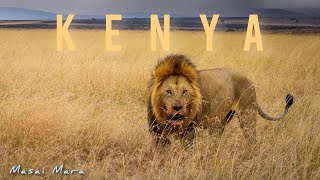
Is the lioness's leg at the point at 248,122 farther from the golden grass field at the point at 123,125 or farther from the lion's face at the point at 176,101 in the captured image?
the lion's face at the point at 176,101

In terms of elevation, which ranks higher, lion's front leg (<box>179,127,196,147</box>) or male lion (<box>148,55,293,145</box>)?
male lion (<box>148,55,293,145</box>)

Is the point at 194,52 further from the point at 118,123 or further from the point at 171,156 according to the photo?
the point at 171,156

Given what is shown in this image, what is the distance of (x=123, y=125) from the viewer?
416 centimetres

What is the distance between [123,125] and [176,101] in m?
0.89

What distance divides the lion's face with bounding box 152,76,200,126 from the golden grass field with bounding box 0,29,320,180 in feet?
0.64

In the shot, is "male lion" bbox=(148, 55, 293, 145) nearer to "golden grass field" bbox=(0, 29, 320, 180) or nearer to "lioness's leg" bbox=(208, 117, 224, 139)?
"lioness's leg" bbox=(208, 117, 224, 139)

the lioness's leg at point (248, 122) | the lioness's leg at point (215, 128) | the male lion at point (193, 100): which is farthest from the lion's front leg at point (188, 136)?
the lioness's leg at point (248, 122)

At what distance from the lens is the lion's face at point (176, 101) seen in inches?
135

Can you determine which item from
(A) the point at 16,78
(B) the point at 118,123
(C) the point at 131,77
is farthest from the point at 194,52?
(B) the point at 118,123

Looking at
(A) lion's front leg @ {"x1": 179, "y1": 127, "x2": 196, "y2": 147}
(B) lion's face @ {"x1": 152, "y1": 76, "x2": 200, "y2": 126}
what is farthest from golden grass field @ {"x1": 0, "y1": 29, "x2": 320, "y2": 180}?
(B) lion's face @ {"x1": 152, "y1": 76, "x2": 200, "y2": 126}

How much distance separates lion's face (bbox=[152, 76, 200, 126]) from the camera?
3.43 metres

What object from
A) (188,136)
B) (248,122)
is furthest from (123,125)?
(248,122)

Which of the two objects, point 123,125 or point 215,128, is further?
point 123,125

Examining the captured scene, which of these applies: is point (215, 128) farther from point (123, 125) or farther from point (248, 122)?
point (123, 125)
